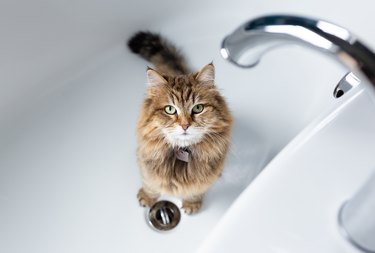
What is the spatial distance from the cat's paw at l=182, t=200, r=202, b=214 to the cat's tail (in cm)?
41

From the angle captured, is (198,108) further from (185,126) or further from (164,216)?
(164,216)

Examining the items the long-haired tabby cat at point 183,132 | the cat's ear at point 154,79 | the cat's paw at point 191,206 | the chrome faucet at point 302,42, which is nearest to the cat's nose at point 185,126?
the long-haired tabby cat at point 183,132

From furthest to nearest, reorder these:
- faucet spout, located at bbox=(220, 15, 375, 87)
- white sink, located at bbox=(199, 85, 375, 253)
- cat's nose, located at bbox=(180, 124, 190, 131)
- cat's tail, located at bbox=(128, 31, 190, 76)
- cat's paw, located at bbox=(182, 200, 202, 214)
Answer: cat's tail, located at bbox=(128, 31, 190, 76) → cat's paw, located at bbox=(182, 200, 202, 214) → cat's nose, located at bbox=(180, 124, 190, 131) → white sink, located at bbox=(199, 85, 375, 253) → faucet spout, located at bbox=(220, 15, 375, 87)

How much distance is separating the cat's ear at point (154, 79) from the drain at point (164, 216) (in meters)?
0.44

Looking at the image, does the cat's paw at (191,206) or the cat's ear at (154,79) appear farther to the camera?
the cat's paw at (191,206)

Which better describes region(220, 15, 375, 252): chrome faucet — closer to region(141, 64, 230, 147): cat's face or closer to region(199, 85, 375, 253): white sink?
region(199, 85, 375, 253): white sink

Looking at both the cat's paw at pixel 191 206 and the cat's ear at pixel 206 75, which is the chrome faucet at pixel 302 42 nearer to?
the cat's ear at pixel 206 75

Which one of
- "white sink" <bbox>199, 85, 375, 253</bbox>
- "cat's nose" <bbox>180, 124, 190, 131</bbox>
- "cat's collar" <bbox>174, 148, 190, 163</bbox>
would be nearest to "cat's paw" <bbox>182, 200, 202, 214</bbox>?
"cat's collar" <bbox>174, 148, 190, 163</bbox>

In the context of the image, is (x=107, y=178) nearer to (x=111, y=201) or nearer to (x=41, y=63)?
(x=111, y=201)

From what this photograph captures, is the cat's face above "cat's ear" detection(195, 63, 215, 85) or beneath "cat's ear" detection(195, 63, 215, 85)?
beneath

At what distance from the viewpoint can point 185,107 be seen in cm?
104

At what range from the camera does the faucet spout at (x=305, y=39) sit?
1.28 ft

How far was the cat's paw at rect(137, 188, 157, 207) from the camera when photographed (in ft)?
4.35

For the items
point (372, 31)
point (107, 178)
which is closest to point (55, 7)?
point (107, 178)
